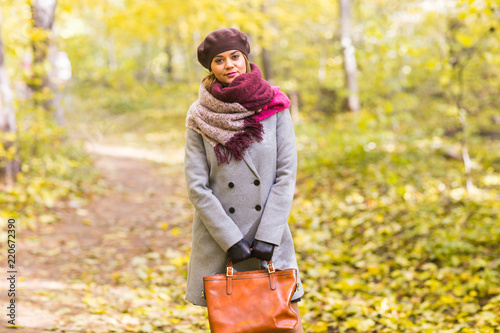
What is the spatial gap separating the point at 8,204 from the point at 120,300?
3.17 meters

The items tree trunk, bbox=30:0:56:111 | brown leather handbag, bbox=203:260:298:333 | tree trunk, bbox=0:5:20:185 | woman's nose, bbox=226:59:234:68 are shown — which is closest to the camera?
brown leather handbag, bbox=203:260:298:333

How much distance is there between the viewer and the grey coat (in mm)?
2203

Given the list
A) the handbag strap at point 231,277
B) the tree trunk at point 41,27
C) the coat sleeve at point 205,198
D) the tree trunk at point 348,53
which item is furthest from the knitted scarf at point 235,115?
the tree trunk at point 348,53

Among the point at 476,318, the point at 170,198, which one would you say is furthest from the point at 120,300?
the point at 170,198

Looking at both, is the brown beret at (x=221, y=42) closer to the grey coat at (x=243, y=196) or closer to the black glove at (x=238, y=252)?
the grey coat at (x=243, y=196)

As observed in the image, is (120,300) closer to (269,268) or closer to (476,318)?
(269,268)

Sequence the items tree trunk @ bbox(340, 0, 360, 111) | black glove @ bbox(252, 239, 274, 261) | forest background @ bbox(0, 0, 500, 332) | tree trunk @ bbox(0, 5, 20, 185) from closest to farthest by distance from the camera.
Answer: black glove @ bbox(252, 239, 274, 261), forest background @ bbox(0, 0, 500, 332), tree trunk @ bbox(0, 5, 20, 185), tree trunk @ bbox(340, 0, 360, 111)

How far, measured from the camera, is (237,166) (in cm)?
225

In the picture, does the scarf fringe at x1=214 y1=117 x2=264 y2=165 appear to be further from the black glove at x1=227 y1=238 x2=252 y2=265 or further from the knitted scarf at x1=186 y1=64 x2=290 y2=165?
the black glove at x1=227 y1=238 x2=252 y2=265

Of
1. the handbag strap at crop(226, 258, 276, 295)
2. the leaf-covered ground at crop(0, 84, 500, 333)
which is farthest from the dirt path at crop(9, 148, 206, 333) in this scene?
the handbag strap at crop(226, 258, 276, 295)

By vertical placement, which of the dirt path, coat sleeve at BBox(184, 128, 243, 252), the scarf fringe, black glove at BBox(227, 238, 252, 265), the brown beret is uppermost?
the brown beret

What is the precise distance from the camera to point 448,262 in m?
4.18

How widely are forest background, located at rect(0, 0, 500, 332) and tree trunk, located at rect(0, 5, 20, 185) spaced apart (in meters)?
0.02

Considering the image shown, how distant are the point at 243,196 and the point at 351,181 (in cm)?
502
